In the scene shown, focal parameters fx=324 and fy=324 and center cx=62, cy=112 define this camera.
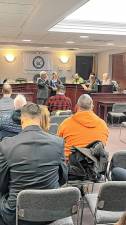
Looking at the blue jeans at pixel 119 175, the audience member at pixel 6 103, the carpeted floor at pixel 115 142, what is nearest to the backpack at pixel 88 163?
the blue jeans at pixel 119 175

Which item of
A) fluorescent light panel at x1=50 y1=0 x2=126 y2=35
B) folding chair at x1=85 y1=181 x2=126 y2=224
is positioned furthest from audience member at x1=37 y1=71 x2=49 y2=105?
folding chair at x1=85 y1=181 x2=126 y2=224

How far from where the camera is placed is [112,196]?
2250 mm

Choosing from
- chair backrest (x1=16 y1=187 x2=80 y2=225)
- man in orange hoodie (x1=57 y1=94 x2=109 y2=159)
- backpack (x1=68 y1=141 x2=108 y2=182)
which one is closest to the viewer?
chair backrest (x1=16 y1=187 x2=80 y2=225)

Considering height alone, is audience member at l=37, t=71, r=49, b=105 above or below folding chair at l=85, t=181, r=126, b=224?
above

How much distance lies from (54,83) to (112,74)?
5.45 m

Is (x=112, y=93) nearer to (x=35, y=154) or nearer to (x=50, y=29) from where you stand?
(x=50, y=29)

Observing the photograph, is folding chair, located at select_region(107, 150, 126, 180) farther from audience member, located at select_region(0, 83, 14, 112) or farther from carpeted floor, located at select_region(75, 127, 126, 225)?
audience member, located at select_region(0, 83, 14, 112)

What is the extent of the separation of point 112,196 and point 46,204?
0.49m

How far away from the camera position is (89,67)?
50.4 feet

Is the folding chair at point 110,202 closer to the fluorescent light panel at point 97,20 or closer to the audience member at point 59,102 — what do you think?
the audience member at point 59,102

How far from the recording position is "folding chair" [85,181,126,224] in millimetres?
2203

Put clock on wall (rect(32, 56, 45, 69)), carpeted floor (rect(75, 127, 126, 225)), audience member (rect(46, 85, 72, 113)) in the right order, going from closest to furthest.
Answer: carpeted floor (rect(75, 127, 126, 225))
audience member (rect(46, 85, 72, 113))
clock on wall (rect(32, 56, 45, 69))

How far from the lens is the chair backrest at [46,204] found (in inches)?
78.4

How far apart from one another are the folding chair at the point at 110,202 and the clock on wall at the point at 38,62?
12.4 meters
